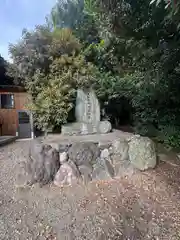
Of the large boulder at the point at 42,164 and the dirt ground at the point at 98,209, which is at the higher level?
the large boulder at the point at 42,164

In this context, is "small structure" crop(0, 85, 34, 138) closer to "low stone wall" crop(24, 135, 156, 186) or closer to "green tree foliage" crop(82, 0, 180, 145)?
"green tree foliage" crop(82, 0, 180, 145)

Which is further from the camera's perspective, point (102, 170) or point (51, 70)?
point (51, 70)

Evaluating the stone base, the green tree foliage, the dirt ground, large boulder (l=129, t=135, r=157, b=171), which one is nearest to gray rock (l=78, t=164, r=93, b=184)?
the dirt ground

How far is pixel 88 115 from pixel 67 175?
5.84 feet

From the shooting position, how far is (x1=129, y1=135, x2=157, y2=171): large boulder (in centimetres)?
262

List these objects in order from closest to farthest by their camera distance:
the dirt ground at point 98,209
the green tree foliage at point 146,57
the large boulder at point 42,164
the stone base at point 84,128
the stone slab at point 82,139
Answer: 1. the dirt ground at point 98,209
2. the large boulder at point 42,164
3. the stone slab at point 82,139
4. the green tree foliage at point 146,57
5. the stone base at point 84,128

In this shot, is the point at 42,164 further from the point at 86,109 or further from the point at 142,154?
the point at 86,109

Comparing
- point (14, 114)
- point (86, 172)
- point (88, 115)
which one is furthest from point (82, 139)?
point (14, 114)

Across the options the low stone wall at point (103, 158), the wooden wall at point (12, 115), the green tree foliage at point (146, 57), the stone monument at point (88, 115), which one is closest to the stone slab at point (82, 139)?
the low stone wall at point (103, 158)

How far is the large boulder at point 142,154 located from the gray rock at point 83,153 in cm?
59

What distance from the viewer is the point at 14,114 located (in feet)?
17.4

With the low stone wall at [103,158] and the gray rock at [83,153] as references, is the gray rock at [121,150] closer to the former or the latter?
the low stone wall at [103,158]

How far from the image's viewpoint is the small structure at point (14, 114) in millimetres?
5246

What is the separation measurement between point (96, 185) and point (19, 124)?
3.86 m
